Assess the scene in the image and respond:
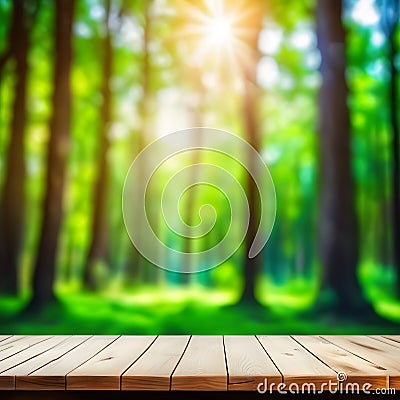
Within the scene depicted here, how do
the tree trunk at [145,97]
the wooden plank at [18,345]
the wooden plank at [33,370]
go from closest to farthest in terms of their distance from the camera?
the wooden plank at [33,370]
the wooden plank at [18,345]
the tree trunk at [145,97]

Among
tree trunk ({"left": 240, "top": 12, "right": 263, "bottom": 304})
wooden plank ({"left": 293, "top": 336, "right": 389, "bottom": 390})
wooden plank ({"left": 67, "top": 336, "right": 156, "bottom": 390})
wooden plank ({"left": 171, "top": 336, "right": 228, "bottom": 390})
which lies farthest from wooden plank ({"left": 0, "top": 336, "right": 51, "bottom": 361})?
tree trunk ({"left": 240, "top": 12, "right": 263, "bottom": 304})

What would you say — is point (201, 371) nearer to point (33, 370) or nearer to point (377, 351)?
point (33, 370)

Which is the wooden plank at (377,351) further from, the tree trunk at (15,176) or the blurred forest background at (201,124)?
the tree trunk at (15,176)

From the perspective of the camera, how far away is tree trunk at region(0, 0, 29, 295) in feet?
10.3

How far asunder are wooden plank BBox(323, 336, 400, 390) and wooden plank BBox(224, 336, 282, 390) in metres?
0.29

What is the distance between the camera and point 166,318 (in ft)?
10.2

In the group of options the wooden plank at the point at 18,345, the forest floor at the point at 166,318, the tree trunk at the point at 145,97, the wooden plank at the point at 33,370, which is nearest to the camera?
the wooden plank at the point at 33,370

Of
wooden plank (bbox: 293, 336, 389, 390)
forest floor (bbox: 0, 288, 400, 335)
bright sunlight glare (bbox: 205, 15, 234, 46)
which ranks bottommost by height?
forest floor (bbox: 0, 288, 400, 335)

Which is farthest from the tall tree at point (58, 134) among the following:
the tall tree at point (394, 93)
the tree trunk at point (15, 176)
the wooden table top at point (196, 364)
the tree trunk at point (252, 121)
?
the tall tree at point (394, 93)

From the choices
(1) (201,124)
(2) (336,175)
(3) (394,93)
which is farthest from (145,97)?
(3) (394,93)

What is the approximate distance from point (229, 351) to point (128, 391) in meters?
0.46

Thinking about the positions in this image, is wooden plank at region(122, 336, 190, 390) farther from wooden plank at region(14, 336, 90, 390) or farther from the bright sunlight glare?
the bright sunlight glare

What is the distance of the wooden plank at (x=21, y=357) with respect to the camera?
4.20 feet

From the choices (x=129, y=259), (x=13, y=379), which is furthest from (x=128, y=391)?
(x=129, y=259)
